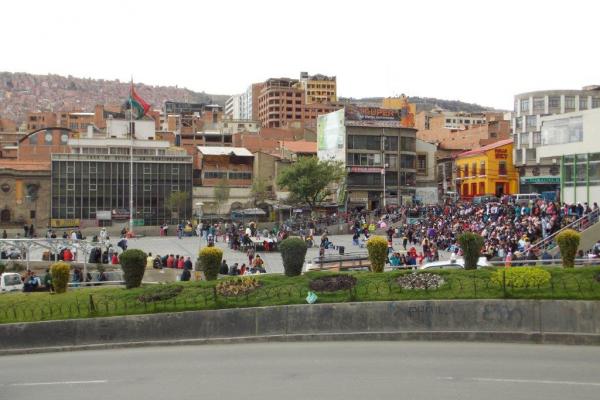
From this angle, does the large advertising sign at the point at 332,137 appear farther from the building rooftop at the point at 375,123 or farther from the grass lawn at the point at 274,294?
the grass lawn at the point at 274,294

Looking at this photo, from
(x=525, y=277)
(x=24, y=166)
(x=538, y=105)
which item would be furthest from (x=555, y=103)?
(x=525, y=277)

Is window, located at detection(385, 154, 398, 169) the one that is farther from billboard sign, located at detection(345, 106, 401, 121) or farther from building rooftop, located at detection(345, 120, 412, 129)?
billboard sign, located at detection(345, 106, 401, 121)

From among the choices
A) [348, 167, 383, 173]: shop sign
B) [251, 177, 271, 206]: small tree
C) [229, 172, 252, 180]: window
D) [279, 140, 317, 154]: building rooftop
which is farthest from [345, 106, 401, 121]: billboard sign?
[229, 172, 252, 180]: window

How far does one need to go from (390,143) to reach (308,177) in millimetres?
11439

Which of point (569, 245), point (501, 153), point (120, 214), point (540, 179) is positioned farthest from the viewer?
point (501, 153)

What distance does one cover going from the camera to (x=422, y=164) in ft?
254

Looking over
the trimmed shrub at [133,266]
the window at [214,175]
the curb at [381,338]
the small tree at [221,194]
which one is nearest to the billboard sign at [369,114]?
the small tree at [221,194]

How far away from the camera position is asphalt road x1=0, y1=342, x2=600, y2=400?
469 inches

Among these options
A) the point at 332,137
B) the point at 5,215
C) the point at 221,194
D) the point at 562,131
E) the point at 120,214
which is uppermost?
the point at 332,137

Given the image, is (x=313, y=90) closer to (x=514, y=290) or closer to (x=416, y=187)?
(x=416, y=187)

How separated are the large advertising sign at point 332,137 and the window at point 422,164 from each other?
10.0m

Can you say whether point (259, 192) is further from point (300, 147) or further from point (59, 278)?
point (59, 278)

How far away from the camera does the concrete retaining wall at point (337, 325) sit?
16.8 m

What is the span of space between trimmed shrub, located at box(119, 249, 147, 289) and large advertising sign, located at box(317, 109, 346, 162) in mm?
49506
